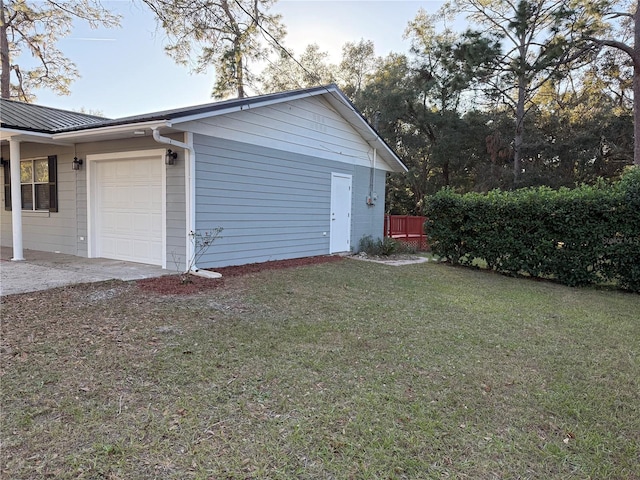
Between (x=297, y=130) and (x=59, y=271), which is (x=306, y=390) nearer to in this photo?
(x=59, y=271)

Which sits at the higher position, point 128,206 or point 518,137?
point 518,137

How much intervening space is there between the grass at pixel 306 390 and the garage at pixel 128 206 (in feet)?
7.63

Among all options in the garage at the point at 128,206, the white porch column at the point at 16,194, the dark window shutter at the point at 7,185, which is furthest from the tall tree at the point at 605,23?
the dark window shutter at the point at 7,185

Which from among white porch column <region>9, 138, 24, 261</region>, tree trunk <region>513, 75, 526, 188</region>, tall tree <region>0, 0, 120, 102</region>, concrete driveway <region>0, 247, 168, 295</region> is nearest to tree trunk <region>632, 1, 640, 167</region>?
tree trunk <region>513, 75, 526, 188</region>

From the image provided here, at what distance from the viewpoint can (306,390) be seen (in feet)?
9.52

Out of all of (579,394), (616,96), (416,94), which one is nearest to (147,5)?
(579,394)

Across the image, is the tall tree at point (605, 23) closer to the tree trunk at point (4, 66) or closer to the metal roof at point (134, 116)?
the metal roof at point (134, 116)

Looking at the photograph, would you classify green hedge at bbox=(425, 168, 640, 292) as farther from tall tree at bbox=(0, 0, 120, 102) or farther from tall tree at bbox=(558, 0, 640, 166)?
tall tree at bbox=(0, 0, 120, 102)

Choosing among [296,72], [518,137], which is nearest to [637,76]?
[518,137]

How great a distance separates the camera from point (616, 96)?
1867 cm

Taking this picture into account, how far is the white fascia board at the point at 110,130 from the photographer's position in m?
6.05

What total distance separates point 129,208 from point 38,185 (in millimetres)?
3176

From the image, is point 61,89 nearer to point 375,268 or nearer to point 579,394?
point 375,268

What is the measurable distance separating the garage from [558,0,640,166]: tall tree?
14.3 m
